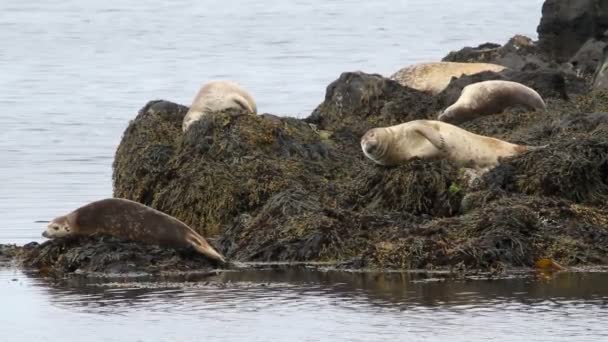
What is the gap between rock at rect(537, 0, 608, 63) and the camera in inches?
A: 824

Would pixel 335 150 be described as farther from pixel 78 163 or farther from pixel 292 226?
pixel 78 163

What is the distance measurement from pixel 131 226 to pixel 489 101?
14.6 feet

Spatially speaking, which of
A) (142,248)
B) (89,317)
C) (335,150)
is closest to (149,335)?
(89,317)

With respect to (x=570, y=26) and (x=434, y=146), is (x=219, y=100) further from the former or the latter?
(x=570, y=26)

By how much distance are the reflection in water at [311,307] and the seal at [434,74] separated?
6.21 metres

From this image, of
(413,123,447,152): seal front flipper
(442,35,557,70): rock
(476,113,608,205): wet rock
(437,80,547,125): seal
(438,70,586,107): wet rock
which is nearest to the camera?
(476,113,608,205): wet rock

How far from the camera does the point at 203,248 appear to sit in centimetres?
1001

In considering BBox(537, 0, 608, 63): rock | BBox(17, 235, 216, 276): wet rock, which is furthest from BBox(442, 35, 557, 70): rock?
Answer: BBox(17, 235, 216, 276): wet rock

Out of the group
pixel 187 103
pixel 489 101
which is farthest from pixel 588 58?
pixel 187 103

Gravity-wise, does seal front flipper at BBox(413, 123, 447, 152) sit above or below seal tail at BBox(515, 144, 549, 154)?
above

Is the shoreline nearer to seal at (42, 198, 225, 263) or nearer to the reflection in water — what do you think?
seal at (42, 198, 225, 263)

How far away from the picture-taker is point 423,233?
390 inches

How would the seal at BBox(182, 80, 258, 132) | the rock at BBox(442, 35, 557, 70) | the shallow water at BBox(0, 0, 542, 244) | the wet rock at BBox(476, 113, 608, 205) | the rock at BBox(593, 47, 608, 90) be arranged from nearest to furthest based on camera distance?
the wet rock at BBox(476, 113, 608, 205)
the seal at BBox(182, 80, 258, 132)
the rock at BBox(593, 47, 608, 90)
the rock at BBox(442, 35, 557, 70)
the shallow water at BBox(0, 0, 542, 244)

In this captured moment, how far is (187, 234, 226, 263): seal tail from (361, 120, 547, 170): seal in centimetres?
151
